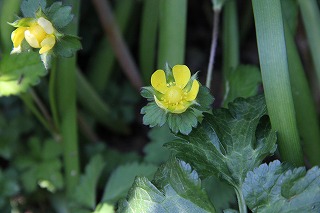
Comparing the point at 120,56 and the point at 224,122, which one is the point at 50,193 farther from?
the point at 224,122

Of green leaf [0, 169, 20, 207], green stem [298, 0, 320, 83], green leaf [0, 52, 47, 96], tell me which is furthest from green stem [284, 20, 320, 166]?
green leaf [0, 169, 20, 207]

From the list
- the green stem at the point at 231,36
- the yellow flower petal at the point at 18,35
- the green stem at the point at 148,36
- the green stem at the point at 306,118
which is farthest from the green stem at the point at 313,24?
the yellow flower petal at the point at 18,35

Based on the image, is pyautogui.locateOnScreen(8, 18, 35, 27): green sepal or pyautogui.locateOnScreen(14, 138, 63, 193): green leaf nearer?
pyautogui.locateOnScreen(8, 18, 35, 27): green sepal

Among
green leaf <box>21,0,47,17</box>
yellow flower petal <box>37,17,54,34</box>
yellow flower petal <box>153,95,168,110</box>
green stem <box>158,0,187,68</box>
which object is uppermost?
green leaf <box>21,0,47,17</box>

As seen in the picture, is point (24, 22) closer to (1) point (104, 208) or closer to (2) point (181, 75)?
(2) point (181, 75)

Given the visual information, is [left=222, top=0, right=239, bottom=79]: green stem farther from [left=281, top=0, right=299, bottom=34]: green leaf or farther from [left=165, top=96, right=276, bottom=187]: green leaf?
[left=165, top=96, right=276, bottom=187]: green leaf

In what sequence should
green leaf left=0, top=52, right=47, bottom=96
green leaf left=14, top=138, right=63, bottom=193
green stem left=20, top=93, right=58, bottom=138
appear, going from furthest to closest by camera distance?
green leaf left=14, top=138, right=63, bottom=193 → green stem left=20, top=93, right=58, bottom=138 → green leaf left=0, top=52, right=47, bottom=96

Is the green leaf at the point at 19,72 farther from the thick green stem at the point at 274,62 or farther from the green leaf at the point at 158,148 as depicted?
Answer: the thick green stem at the point at 274,62
